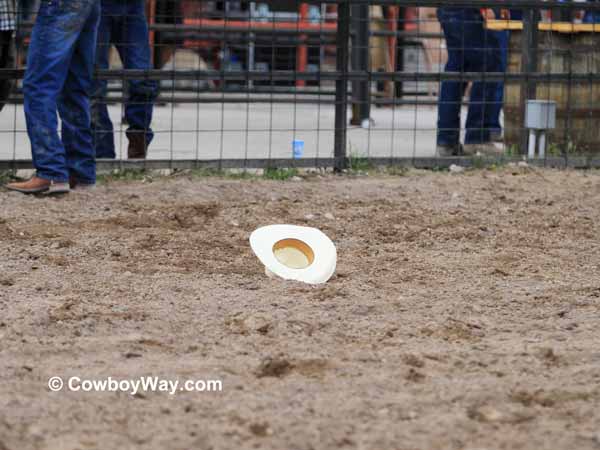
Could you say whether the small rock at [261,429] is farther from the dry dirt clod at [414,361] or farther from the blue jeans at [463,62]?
the blue jeans at [463,62]

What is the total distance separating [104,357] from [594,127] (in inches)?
234

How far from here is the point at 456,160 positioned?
26.8 feet

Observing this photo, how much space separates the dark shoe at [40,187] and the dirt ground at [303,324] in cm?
9

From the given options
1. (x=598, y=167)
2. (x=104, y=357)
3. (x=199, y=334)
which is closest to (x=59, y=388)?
(x=104, y=357)

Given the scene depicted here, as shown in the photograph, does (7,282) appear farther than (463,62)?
No

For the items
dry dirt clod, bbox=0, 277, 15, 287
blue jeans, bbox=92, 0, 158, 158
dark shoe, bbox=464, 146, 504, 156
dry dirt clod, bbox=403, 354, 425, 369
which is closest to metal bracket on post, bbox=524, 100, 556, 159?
dark shoe, bbox=464, 146, 504, 156

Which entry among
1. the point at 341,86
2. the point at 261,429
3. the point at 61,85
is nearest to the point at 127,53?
the point at 61,85

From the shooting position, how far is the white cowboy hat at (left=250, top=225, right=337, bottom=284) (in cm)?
457

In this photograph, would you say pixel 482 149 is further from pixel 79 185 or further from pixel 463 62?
pixel 79 185

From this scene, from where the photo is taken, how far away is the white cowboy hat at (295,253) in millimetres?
4570

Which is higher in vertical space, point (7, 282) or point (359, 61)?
point (359, 61)

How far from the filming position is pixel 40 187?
646 cm

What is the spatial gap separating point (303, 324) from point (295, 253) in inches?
38.8

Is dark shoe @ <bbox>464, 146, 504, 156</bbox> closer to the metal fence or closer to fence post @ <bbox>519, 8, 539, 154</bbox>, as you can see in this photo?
the metal fence
